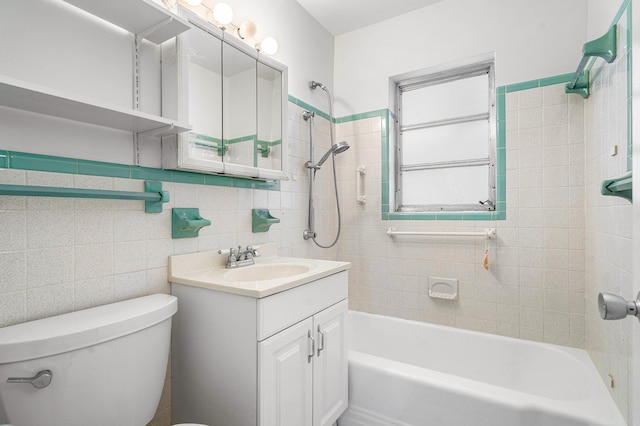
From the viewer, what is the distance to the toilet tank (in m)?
0.80

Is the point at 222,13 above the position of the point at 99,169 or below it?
above

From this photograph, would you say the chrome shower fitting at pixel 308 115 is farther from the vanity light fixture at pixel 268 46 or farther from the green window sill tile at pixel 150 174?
the green window sill tile at pixel 150 174

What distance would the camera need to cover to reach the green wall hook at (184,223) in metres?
1.36

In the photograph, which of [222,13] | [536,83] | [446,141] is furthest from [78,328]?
[536,83]

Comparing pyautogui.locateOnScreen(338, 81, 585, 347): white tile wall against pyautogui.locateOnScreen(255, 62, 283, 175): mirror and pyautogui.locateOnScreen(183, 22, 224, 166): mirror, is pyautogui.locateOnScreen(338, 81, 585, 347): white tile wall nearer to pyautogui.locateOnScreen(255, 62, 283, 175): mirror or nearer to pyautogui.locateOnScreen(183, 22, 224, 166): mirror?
pyautogui.locateOnScreen(255, 62, 283, 175): mirror

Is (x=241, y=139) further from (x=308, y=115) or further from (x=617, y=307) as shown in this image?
(x=617, y=307)

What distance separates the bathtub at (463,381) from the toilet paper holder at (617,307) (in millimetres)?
982

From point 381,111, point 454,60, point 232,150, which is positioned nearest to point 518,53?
point 454,60

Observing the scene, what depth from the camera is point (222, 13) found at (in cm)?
152

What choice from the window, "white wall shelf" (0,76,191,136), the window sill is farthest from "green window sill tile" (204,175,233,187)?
the window

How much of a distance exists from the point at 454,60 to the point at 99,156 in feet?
6.79

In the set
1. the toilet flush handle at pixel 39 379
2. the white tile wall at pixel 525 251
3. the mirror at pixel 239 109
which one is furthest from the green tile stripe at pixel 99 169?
the white tile wall at pixel 525 251

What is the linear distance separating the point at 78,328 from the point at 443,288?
1.94m

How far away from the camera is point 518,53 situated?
1903mm
